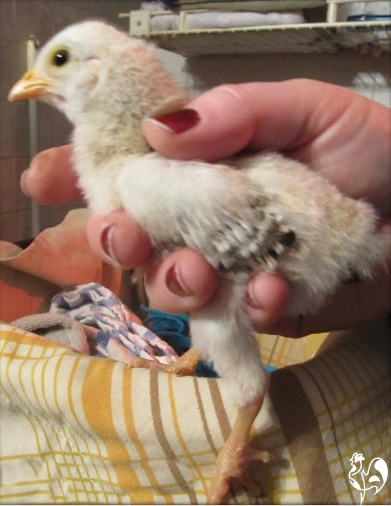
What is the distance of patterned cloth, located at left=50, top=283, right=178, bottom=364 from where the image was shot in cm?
80

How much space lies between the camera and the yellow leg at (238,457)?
0.41 m

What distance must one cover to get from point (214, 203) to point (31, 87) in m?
0.20

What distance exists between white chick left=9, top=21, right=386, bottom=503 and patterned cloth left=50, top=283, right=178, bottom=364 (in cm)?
37

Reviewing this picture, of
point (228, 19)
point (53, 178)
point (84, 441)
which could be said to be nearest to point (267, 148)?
point (53, 178)

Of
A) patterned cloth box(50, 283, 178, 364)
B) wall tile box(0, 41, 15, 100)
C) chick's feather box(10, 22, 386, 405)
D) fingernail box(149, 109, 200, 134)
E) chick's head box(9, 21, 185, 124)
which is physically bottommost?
patterned cloth box(50, 283, 178, 364)

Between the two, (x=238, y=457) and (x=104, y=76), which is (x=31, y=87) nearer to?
(x=104, y=76)

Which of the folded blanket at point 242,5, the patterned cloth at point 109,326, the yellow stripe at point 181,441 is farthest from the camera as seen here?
the folded blanket at point 242,5

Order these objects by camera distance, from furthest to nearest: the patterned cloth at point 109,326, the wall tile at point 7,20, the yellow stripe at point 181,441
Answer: the wall tile at point 7,20, the patterned cloth at point 109,326, the yellow stripe at point 181,441

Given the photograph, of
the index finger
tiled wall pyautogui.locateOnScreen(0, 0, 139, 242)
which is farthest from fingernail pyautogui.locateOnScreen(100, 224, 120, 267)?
tiled wall pyautogui.locateOnScreen(0, 0, 139, 242)

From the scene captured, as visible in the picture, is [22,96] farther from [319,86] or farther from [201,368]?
[201,368]

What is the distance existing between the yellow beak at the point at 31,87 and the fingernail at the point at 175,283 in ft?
0.59

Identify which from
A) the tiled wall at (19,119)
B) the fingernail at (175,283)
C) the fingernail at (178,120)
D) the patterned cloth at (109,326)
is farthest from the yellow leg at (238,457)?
the tiled wall at (19,119)

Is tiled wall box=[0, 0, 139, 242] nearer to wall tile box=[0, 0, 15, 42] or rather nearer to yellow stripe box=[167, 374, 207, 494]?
wall tile box=[0, 0, 15, 42]

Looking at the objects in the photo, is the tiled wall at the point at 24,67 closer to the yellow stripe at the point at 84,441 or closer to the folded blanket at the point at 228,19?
the folded blanket at the point at 228,19
